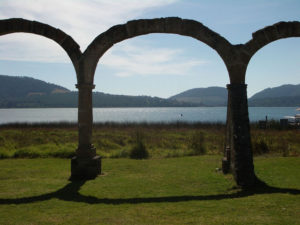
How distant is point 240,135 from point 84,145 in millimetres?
4407

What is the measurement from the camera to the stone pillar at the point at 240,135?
739cm

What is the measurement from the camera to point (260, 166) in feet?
30.9

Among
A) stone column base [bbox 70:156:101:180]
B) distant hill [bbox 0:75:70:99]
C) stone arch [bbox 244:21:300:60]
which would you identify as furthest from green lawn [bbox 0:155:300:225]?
distant hill [bbox 0:75:70:99]

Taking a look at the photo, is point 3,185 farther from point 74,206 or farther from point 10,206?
point 74,206

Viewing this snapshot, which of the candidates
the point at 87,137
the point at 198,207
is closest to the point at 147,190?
the point at 198,207

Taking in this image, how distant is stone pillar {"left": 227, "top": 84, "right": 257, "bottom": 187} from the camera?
7.39 meters

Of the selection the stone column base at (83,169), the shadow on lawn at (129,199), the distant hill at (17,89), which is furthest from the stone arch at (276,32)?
the distant hill at (17,89)

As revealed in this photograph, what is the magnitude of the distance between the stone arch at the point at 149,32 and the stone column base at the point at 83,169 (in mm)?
2319

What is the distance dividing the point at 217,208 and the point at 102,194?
106 inches

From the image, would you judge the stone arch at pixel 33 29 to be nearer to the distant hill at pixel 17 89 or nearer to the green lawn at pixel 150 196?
the green lawn at pixel 150 196

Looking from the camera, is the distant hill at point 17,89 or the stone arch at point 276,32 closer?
the stone arch at point 276,32

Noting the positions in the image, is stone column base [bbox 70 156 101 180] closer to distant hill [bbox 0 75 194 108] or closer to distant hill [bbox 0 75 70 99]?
distant hill [bbox 0 75 194 108]

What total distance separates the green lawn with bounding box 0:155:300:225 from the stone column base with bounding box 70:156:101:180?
0.91ft

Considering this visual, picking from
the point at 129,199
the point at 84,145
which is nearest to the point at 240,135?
the point at 129,199
